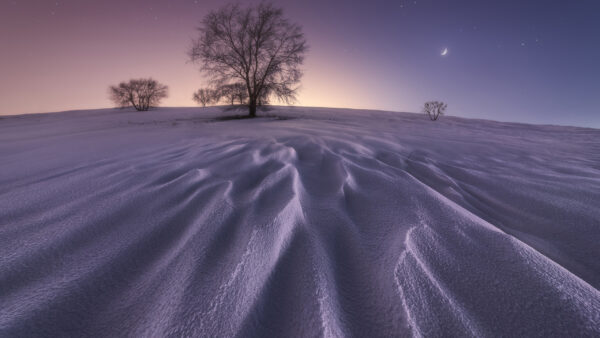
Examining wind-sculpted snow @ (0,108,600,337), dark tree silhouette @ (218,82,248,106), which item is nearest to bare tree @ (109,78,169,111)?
dark tree silhouette @ (218,82,248,106)

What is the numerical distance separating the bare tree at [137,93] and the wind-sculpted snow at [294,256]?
31.7 meters

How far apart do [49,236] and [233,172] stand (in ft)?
3.50

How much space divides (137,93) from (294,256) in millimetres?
34531

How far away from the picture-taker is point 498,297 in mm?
712

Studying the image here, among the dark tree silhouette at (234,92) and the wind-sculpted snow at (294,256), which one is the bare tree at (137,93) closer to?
the dark tree silhouette at (234,92)

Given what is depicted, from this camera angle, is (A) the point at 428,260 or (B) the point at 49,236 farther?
(B) the point at 49,236

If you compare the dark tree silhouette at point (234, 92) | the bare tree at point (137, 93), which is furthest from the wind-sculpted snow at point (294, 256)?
the bare tree at point (137, 93)

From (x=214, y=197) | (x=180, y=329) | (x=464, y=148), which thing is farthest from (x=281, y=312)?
(x=464, y=148)

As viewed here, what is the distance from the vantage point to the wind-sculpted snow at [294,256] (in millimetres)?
645

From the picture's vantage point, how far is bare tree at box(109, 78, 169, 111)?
26.5m

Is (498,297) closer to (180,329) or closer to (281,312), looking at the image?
(281,312)

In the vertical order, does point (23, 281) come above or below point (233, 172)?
below

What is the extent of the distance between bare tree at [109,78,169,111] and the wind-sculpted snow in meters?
31.7

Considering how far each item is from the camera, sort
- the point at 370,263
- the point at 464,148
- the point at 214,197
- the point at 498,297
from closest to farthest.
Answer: the point at 498,297 → the point at 370,263 → the point at 214,197 → the point at 464,148
